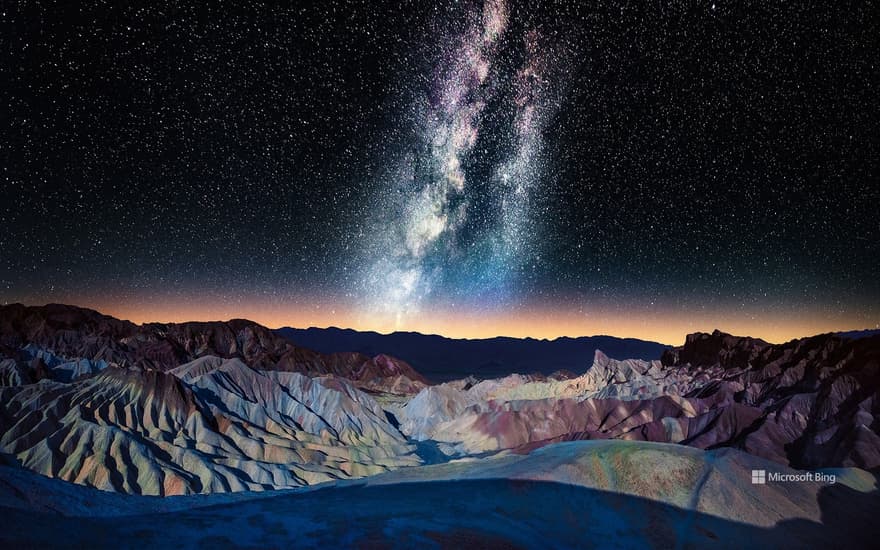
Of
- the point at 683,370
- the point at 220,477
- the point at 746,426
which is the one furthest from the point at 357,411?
the point at 683,370

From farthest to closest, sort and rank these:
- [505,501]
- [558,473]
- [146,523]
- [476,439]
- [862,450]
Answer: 1. [476,439]
2. [862,450]
3. [558,473]
4. [505,501]
5. [146,523]

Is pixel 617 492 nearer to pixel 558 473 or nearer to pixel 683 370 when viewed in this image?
pixel 558 473

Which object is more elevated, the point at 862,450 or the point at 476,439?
the point at 862,450

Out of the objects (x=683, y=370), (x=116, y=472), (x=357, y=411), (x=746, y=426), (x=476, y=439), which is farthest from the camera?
(x=683, y=370)

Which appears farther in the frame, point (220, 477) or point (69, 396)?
point (69, 396)

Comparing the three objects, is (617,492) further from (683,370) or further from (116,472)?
(683,370)

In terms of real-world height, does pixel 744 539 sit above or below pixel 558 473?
below

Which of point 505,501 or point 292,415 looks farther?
point 292,415

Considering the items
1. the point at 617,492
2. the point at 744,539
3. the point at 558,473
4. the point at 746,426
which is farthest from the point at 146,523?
the point at 746,426

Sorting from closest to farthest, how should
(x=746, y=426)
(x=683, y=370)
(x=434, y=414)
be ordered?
(x=746, y=426) < (x=434, y=414) < (x=683, y=370)

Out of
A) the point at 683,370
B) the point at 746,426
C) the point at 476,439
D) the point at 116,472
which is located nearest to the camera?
the point at 116,472
